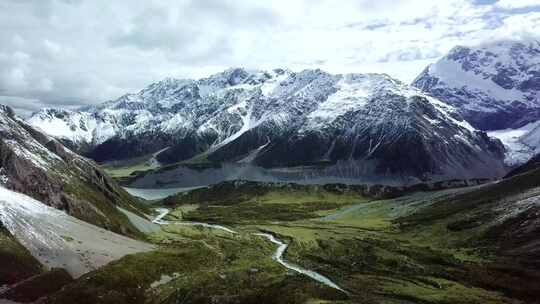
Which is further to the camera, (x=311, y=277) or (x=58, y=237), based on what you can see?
(x=311, y=277)

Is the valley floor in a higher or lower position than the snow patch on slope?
lower

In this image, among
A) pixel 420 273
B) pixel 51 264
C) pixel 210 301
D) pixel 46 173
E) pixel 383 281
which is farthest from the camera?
pixel 46 173

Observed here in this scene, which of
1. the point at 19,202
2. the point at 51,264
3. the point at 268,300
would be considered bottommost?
the point at 268,300

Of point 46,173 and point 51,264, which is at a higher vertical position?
point 46,173

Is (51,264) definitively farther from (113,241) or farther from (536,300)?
(536,300)

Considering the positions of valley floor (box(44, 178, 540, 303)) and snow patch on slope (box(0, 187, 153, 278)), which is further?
snow patch on slope (box(0, 187, 153, 278))

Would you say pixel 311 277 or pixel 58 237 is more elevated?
pixel 58 237

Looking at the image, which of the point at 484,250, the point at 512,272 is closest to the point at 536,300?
the point at 512,272

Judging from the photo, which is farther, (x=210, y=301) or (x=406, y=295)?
(x=406, y=295)

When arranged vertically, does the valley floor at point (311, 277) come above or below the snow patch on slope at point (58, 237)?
below

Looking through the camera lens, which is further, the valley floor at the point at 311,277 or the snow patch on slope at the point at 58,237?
the snow patch on slope at the point at 58,237

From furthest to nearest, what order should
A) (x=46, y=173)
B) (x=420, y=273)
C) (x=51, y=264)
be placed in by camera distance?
(x=46, y=173), (x=420, y=273), (x=51, y=264)
